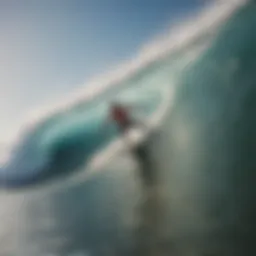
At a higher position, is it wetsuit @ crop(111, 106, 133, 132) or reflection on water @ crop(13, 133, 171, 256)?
wetsuit @ crop(111, 106, 133, 132)

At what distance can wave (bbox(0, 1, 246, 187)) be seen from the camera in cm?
121

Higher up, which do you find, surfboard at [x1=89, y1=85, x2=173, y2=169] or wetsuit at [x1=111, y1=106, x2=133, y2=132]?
wetsuit at [x1=111, y1=106, x2=133, y2=132]

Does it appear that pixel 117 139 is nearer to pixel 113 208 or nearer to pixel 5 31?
pixel 113 208

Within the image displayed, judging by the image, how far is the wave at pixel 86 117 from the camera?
121 cm

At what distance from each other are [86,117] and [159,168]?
224 mm

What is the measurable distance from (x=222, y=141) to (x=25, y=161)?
492mm

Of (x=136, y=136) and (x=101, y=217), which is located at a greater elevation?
(x=136, y=136)

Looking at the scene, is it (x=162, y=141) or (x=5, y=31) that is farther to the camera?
(x=5, y=31)

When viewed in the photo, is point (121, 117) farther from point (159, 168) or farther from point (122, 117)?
point (159, 168)

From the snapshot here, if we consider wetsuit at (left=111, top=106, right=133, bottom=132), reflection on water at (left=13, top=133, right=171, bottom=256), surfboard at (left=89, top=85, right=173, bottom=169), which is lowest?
reflection on water at (left=13, top=133, right=171, bottom=256)

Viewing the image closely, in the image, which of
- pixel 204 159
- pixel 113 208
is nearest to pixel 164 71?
pixel 204 159

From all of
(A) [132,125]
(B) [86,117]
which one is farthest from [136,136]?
(B) [86,117]

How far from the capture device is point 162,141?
1.19 meters

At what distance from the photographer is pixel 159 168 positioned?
118 centimetres
